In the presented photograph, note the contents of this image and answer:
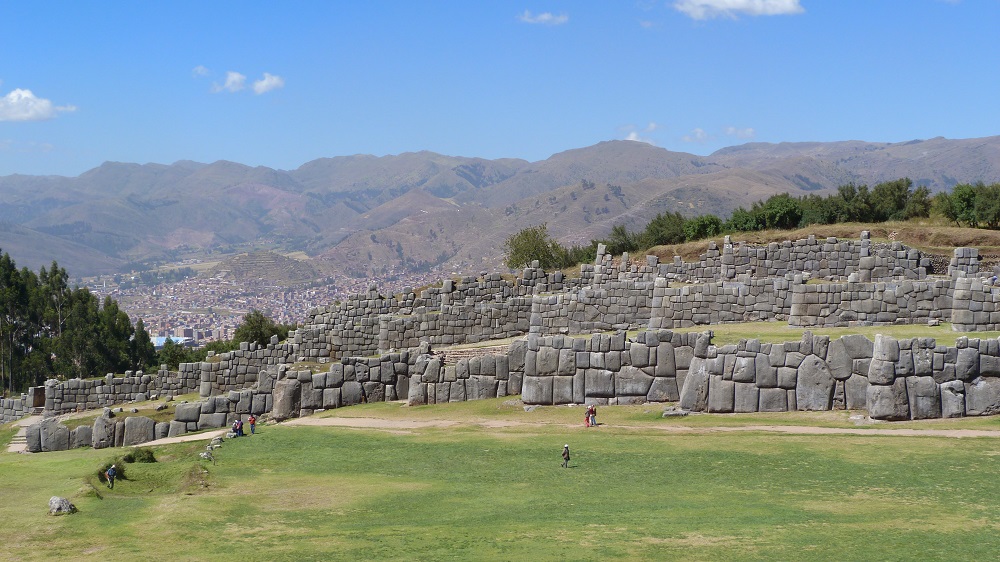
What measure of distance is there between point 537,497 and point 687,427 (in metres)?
6.91

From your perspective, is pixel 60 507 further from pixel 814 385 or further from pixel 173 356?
pixel 173 356

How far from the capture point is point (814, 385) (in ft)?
83.4

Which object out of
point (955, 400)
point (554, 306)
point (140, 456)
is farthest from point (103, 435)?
point (955, 400)

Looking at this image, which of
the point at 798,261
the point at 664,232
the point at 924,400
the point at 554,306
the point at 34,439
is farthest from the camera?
the point at 664,232

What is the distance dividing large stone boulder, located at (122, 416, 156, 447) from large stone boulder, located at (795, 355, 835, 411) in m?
18.2

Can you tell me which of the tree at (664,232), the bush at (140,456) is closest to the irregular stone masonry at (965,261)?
the tree at (664,232)

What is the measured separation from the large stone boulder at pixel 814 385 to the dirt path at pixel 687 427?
4.77ft

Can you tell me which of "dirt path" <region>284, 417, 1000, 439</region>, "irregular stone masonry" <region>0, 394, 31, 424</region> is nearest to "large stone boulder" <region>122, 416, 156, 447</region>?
"dirt path" <region>284, 417, 1000, 439</region>

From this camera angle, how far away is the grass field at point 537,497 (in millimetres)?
15734

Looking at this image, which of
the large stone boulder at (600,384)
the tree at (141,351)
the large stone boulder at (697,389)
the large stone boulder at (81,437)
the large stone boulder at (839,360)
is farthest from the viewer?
the tree at (141,351)

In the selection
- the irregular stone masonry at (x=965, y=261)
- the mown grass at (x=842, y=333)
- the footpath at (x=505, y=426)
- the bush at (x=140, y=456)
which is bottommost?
the bush at (x=140, y=456)

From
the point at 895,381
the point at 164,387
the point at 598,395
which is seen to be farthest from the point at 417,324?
the point at 895,381

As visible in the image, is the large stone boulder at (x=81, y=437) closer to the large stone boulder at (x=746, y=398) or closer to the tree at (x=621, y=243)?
the large stone boulder at (x=746, y=398)

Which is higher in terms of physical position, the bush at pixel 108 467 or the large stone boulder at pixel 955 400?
the large stone boulder at pixel 955 400
